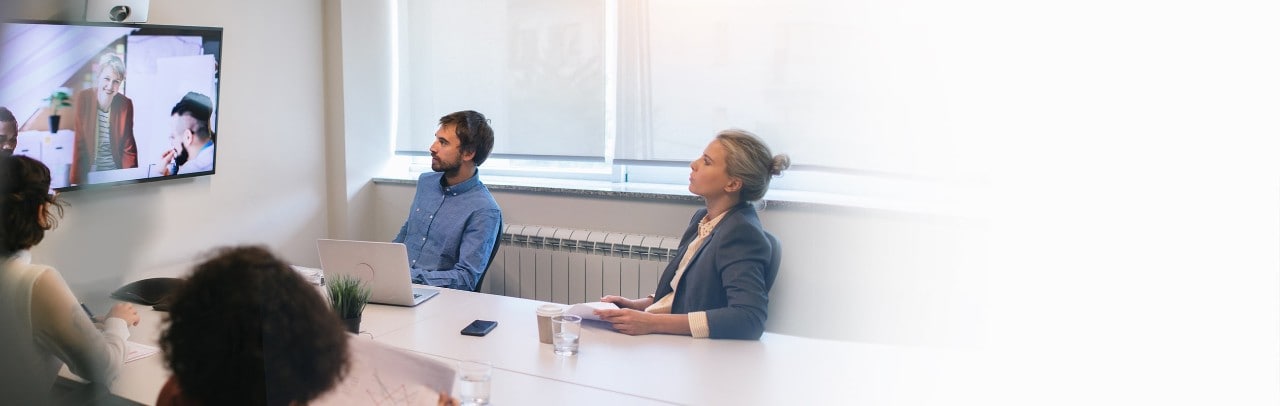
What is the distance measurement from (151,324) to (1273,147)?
41 centimetres

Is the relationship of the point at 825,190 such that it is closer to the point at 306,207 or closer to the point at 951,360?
the point at 951,360

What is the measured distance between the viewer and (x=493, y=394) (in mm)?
649

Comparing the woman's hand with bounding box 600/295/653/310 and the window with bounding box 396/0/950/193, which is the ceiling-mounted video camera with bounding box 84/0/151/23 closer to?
the window with bounding box 396/0/950/193

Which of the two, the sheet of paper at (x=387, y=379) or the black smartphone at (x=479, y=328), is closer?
the sheet of paper at (x=387, y=379)

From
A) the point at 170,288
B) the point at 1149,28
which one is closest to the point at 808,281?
the point at 1149,28

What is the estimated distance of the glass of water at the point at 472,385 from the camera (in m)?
0.45

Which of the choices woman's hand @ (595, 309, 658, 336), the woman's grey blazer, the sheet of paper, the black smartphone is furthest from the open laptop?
the woman's grey blazer

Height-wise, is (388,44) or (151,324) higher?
(388,44)

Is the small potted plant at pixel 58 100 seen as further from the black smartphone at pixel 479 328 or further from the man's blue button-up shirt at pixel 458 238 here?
the man's blue button-up shirt at pixel 458 238

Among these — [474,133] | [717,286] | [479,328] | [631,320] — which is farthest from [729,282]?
[474,133]

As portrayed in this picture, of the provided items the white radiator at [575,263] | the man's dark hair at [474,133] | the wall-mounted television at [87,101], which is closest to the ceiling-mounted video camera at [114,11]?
the wall-mounted television at [87,101]

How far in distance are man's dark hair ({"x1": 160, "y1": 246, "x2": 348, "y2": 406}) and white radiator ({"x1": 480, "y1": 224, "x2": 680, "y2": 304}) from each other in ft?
7.39

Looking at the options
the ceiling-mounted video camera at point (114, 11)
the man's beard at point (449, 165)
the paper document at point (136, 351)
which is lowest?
the paper document at point (136, 351)

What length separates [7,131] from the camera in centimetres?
31
